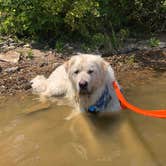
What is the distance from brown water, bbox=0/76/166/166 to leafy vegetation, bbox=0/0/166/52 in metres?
2.74

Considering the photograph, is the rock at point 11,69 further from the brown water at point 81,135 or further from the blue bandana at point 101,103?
the blue bandana at point 101,103

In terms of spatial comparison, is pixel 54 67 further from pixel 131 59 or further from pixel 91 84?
pixel 91 84

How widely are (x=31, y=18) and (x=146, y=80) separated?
11.8 ft

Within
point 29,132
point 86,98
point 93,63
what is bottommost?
point 29,132

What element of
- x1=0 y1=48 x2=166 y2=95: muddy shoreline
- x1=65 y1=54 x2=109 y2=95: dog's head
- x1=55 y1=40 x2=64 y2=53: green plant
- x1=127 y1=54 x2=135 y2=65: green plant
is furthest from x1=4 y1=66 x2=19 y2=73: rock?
x1=65 y1=54 x2=109 y2=95: dog's head

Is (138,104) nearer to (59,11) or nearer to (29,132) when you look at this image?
(29,132)

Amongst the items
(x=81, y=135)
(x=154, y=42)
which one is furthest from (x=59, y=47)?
(x=81, y=135)

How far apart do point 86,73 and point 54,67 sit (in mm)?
3008

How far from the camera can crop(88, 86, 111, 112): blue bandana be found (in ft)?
23.4

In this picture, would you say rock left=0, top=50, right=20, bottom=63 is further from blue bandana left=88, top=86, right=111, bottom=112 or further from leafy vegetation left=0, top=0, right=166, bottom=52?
blue bandana left=88, top=86, right=111, bottom=112

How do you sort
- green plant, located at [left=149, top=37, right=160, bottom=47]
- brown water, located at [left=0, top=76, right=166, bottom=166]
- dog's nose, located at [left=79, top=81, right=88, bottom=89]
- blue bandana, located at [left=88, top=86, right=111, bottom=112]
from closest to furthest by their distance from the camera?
brown water, located at [left=0, top=76, right=166, bottom=166] → dog's nose, located at [left=79, top=81, right=88, bottom=89] → blue bandana, located at [left=88, top=86, right=111, bottom=112] → green plant, located at [left=149, top=37, right=160, bottom=47]

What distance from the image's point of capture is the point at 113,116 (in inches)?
279

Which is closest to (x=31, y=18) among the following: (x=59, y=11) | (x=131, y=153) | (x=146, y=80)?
(x=59, y=11)

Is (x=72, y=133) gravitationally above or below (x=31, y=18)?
below
